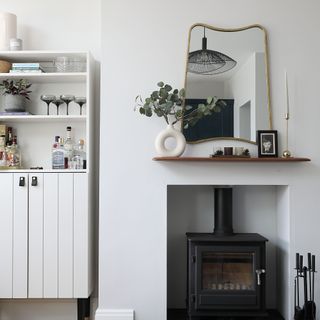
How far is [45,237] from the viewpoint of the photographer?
3.00m

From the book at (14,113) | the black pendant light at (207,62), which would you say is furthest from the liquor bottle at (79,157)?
the black pendant light at (207,62)

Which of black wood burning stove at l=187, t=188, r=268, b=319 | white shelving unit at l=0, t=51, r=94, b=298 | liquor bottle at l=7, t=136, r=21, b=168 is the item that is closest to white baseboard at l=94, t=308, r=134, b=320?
white shelving unit at l=0, t=51, r=94, b=298

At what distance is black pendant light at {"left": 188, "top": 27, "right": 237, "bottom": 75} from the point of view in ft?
10.0

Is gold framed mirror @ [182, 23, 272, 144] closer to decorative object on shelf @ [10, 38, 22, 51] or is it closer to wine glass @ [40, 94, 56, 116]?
wine glass @ [40, 94, 56, 116]

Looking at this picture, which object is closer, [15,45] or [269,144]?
[269,144]

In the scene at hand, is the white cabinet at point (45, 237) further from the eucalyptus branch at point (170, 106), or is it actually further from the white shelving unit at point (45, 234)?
the eucalyptus branch at point (170, 106)

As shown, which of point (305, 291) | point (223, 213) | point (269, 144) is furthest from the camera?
point (223, 213)

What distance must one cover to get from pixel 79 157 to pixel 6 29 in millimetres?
1105

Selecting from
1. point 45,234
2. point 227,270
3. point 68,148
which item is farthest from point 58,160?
point 227,270

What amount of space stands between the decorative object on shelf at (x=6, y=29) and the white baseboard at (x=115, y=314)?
2.06 meters

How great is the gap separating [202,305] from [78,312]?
92 centimetres

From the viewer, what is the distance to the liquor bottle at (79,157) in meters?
3.15

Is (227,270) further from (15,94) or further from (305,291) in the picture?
(15,94)

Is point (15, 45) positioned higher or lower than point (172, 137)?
higher
